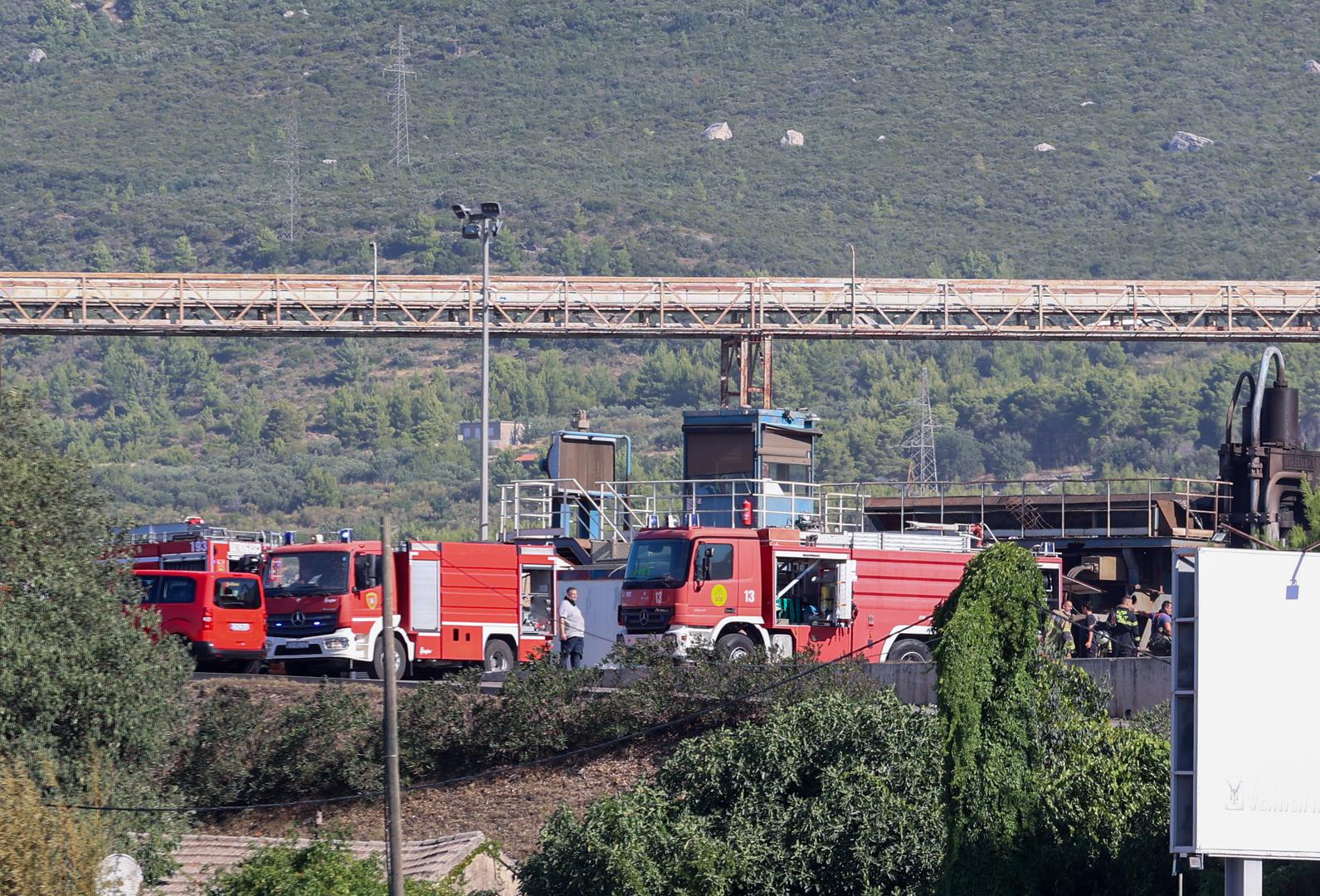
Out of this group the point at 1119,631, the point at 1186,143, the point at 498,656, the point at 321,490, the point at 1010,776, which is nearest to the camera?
the point at 1010,776

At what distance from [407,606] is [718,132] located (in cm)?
15814

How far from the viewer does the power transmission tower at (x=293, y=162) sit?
556 feet

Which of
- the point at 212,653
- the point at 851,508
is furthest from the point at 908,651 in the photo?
the point at 212,653

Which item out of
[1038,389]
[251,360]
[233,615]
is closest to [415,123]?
[251,360]

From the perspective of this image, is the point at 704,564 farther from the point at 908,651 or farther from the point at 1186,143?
the point at 1186,143

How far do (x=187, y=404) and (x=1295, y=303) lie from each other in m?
101

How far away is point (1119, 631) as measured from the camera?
1388 inches

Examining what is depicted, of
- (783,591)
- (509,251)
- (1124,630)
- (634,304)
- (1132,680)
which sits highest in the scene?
(509,251)

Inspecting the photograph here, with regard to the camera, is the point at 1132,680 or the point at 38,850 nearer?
the point at 38,850

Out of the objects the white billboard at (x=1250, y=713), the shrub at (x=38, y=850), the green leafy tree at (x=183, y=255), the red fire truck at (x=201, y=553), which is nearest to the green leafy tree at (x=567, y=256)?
the green leafy tree at (x=183, y=255)

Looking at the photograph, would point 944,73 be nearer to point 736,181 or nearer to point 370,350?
point 736,181

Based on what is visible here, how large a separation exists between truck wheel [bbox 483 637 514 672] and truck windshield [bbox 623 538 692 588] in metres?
4.18

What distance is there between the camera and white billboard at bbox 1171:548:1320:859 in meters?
20.7

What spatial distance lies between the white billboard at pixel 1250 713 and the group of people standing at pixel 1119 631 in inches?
344
